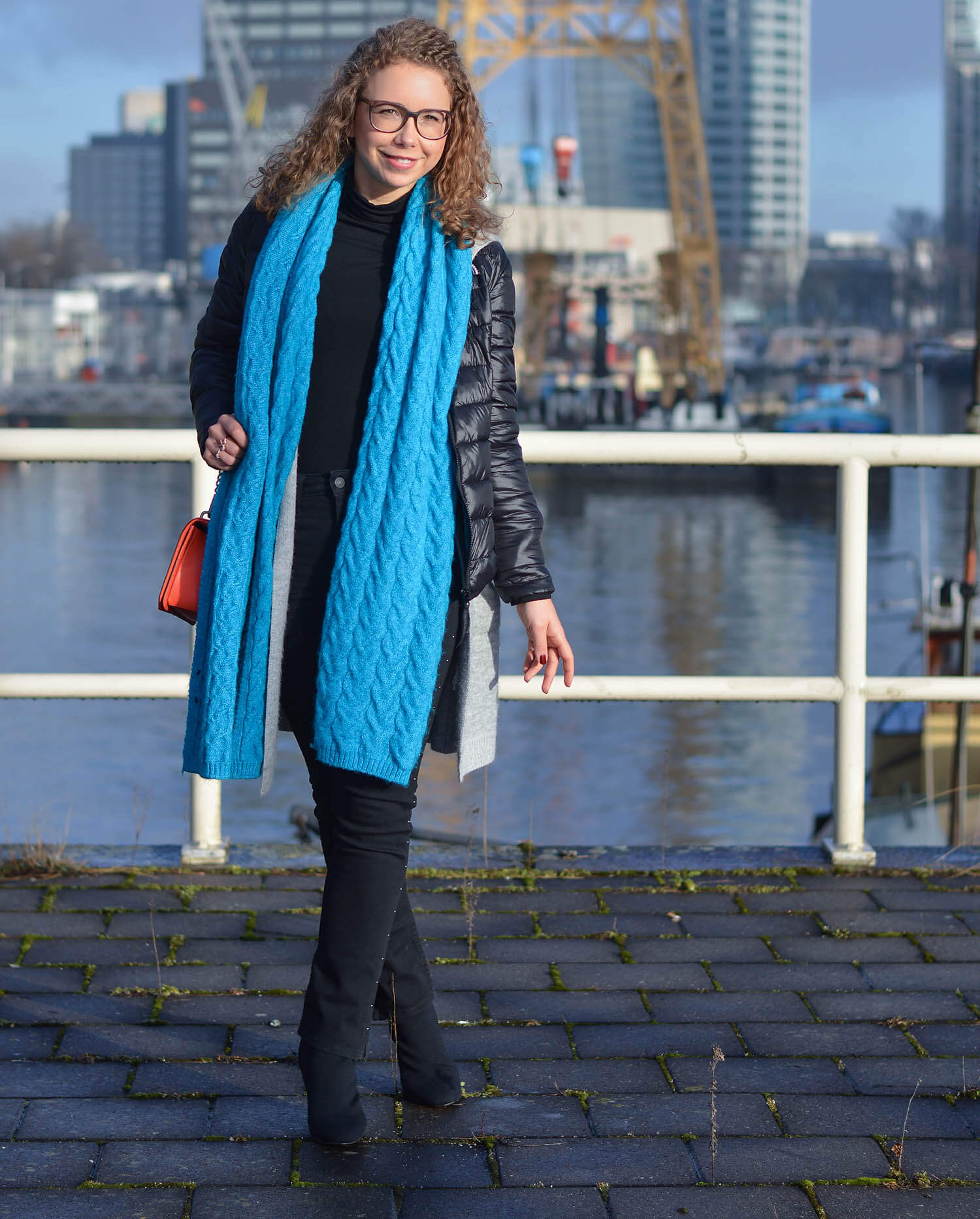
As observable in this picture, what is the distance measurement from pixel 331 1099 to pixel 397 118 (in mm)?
1252

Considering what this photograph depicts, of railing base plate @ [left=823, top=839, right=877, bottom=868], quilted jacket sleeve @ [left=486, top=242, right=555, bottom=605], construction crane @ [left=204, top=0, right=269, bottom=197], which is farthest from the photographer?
construction crane @ [left=204, top=0, right=269, bottom=197]

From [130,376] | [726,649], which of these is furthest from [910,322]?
[726,649]

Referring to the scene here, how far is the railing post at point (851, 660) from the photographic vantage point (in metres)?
3.51

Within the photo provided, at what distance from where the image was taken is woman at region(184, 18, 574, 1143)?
2088mm

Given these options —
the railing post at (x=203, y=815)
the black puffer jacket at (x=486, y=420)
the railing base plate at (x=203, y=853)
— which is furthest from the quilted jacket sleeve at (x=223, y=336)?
the railing base plate at (x=203, y=853)

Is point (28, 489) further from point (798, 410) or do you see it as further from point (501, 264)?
point (501, 264)

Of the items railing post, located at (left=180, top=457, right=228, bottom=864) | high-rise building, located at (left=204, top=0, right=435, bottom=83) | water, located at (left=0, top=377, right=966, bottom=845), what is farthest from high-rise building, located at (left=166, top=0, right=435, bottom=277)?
railing post, located at (left=180, top=457, right=228, bottom=864)

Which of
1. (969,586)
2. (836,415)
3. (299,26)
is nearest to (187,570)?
(969,586)

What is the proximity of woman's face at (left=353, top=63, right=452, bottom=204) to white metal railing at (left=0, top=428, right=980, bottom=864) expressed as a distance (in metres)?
1.21

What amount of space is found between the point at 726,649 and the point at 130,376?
2981 inches

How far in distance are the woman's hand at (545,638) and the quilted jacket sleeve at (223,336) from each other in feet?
1.60

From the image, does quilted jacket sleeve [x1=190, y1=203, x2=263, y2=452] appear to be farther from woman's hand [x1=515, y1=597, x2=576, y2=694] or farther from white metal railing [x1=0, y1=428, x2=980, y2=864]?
white metal railing [x1=0, y1=428, x2=980, y2=864]

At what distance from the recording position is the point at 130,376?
100500 millimetres

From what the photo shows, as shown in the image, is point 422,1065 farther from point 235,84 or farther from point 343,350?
point 235,84
